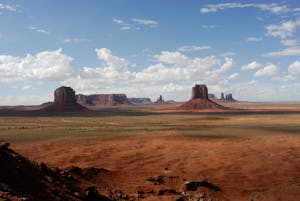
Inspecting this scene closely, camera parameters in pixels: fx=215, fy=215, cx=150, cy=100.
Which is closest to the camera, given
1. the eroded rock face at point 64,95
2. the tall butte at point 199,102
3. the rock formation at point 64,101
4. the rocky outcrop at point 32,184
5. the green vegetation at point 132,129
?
the rocky outcrop at point 32,184

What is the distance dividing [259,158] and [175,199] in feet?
34.5

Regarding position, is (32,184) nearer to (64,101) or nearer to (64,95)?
(64,101)

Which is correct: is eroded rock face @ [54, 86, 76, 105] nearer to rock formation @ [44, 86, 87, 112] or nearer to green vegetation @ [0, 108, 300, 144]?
rock formation @ [44, 86, 87, 112]

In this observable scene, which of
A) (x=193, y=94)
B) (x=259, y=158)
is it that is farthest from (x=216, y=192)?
(x=193, y=94)

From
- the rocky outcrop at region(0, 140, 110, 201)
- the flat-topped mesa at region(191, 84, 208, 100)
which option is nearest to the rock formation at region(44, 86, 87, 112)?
the flat-topped mesa at region(191, 84, 208, 100)

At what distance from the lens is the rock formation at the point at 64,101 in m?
111

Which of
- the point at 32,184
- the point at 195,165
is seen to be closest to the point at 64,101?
the point at 195,165

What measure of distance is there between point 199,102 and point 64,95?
244ft

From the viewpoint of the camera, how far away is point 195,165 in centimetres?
1461

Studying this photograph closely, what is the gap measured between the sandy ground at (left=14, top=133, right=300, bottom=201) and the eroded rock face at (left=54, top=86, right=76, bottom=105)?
325ft

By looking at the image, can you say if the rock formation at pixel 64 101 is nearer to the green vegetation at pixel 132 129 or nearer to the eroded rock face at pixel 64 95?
the eroded rock face at pixel 64 95

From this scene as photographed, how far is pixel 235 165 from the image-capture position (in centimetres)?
1452

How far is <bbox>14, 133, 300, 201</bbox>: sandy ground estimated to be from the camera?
10.3m

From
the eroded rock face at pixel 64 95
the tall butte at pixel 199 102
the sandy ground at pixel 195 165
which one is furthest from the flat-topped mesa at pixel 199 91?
the sandy ground at pixel 195 165
